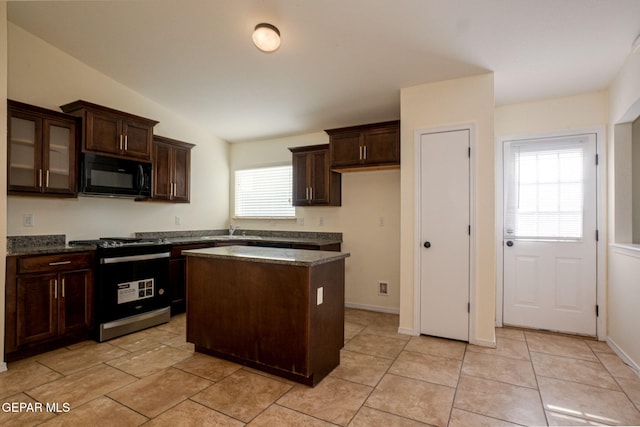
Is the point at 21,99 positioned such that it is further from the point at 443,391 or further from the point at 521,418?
the point at 521,418

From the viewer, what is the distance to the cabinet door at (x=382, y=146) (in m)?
3.74

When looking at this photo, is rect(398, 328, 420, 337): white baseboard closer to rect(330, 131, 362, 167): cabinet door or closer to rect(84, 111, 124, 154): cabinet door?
rect(330, 131, 362, 167): cabinet door

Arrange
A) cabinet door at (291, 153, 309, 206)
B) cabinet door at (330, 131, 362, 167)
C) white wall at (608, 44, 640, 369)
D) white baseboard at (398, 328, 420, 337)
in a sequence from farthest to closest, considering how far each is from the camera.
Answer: cabinet door at (291, 153, 309, 206) → cabinet door at (330, 131, 362, 167) → white baseboard at (398, 328, 420, 337) → white wall at (608, 44, 640, 369)

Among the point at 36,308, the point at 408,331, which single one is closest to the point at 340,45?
the point at 408,331

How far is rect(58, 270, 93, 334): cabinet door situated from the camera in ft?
10.1

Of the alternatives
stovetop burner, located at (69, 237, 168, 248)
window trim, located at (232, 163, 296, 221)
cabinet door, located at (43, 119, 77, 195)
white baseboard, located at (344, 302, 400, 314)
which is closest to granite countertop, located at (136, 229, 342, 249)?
window trim, located at (232, 163, 296, 221)

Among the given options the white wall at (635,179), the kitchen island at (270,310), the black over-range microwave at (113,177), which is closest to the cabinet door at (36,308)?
the black over-range microwave at (113,177)

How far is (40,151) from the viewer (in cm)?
314

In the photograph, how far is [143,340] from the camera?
3.32 metres

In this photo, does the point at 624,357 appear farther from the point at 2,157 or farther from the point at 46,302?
the point at 2,157

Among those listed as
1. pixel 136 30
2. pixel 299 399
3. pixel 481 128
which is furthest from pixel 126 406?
pixel 481 128

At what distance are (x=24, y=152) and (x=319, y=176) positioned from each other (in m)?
3.11

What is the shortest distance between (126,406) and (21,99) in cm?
311

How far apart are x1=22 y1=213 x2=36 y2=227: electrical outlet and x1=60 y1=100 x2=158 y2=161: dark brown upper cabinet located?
2.76ft
